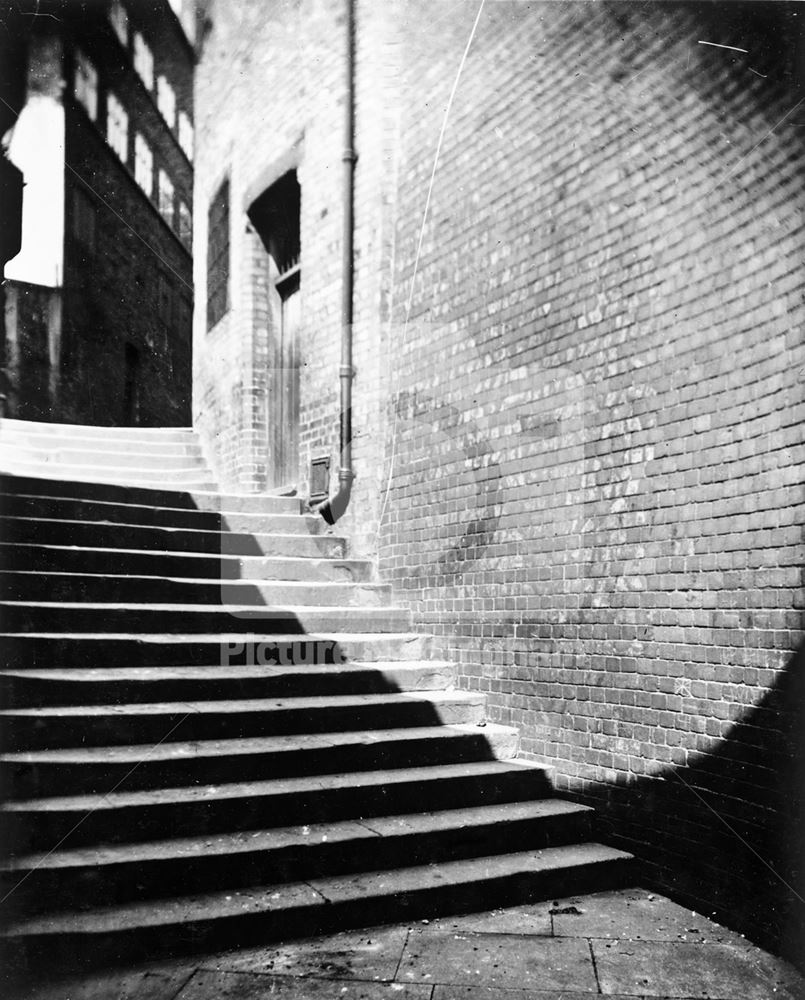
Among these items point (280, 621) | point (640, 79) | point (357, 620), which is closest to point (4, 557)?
point (280, 621)

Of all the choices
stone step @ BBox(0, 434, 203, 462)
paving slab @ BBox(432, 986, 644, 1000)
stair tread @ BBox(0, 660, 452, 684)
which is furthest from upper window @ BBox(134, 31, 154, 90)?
paving slab @ BBox(432, 986, 644, 1000)

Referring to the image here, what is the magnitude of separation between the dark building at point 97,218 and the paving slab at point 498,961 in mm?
10874

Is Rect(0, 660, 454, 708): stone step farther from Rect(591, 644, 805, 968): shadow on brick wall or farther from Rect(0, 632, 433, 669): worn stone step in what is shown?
Rect(591, 644, 805, 968): shadow on brick wall

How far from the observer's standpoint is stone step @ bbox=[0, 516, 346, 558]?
492cm

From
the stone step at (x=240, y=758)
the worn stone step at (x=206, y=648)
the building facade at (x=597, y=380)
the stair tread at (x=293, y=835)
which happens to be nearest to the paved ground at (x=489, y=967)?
the building facade at (x=597, y=380)

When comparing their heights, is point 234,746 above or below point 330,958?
above

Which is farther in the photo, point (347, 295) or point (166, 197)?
point (166, 197)

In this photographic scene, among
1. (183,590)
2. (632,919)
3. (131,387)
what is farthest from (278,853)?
(131,387)

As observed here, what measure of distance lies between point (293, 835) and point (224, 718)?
69 centimetres

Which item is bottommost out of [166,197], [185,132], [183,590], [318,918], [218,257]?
[318,918]

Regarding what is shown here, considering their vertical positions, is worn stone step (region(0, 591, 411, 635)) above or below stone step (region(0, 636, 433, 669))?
above

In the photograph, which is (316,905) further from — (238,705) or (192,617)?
(192,617)

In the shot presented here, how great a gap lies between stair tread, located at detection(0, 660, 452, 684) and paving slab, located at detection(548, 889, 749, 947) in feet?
5.25

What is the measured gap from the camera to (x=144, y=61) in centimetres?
1354
